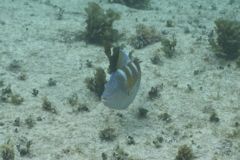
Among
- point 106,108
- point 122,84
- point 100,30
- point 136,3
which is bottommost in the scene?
point 106,108

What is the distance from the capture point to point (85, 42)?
490 inches

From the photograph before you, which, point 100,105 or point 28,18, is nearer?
point 100,105

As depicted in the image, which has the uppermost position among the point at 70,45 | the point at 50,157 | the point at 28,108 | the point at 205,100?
the point at 70,45

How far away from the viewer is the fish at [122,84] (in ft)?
24.0

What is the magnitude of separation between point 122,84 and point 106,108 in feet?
5.67

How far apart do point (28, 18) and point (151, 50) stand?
522 centimetres

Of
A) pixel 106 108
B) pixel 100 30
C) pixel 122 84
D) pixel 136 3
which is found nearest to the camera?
pixel 122 84

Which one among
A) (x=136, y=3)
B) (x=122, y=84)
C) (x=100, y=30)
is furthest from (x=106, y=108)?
(x=136, y=3)

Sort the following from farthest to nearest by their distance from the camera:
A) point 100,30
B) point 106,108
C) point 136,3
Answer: point 136,3
point 100,30
point 106,108

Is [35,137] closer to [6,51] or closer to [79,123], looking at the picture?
[79,123]

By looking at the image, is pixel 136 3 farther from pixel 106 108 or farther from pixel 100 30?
pixel 106 108

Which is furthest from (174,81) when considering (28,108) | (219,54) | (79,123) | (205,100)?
(28,108)

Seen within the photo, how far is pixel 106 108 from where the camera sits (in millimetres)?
8938

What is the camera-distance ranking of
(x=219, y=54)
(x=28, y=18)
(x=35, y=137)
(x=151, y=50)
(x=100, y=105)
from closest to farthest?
(x=35, y=137), (x=100, y=105), (x=219, y=54), (x=151, y=50), (x=28, y=18)
